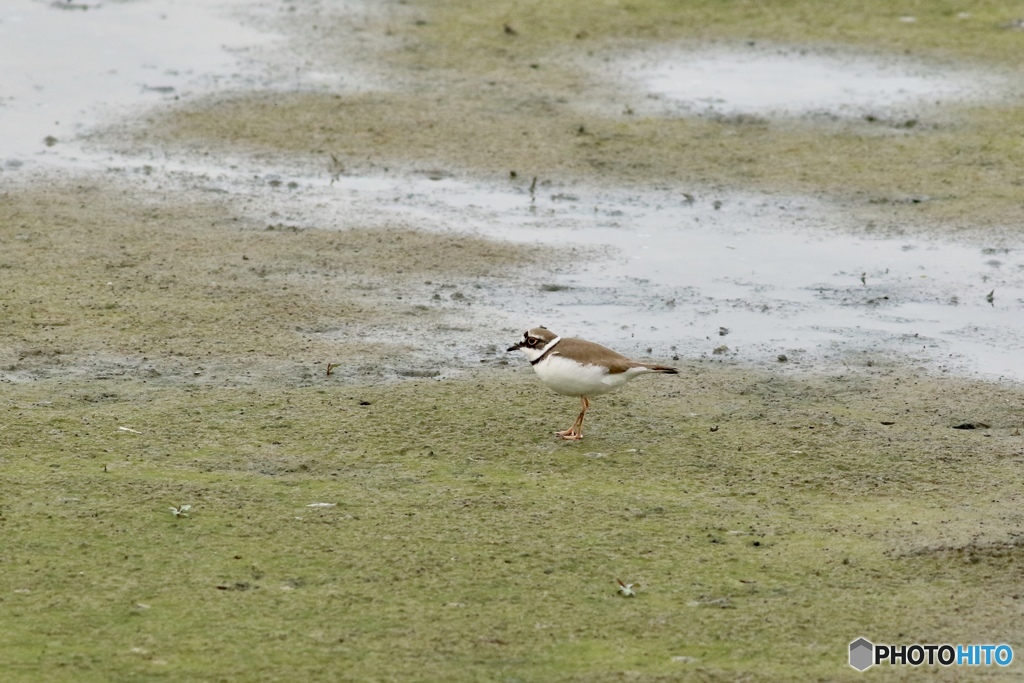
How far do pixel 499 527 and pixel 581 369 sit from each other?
1.11 m

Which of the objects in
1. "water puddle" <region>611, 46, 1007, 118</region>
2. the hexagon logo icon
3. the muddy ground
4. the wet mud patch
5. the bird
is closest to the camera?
the hexagon logo icon

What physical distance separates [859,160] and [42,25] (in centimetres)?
705

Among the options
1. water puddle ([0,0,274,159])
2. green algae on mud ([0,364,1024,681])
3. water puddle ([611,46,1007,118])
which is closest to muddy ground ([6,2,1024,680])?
green algae on mud ([0,364,1024,681])

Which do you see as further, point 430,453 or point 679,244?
point 679,244

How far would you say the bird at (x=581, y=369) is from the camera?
661 cm

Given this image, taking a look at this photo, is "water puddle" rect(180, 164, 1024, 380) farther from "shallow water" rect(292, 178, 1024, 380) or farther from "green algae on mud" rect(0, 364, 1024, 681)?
"green algae on mud" rect(0, 364, 1024, 681)

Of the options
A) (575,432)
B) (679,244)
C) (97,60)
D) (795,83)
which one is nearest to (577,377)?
(575,432)

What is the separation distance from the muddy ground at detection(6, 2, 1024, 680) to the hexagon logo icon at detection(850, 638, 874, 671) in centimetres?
4

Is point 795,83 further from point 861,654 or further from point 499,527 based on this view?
point 861,654

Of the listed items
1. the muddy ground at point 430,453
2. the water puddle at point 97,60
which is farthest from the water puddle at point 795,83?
the water puddle at point 97,60

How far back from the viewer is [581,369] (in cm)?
660

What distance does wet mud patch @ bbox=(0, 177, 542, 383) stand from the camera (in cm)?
741

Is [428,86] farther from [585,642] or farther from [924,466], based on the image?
Result: [585,642]

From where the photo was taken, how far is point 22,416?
6.60 meters
